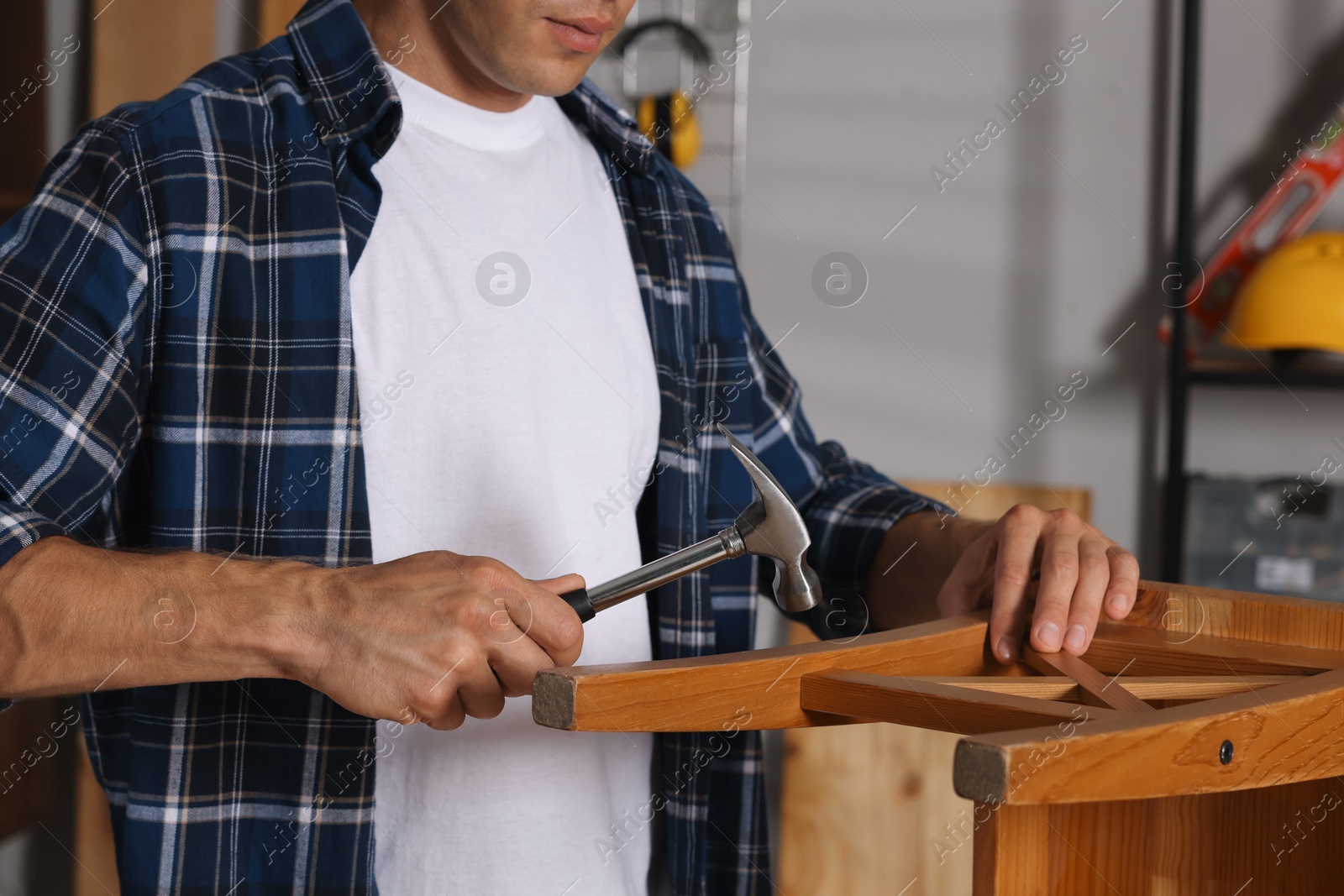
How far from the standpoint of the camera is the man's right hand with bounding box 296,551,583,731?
768 mm

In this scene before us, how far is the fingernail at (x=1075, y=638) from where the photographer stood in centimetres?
91

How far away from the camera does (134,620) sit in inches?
30.9

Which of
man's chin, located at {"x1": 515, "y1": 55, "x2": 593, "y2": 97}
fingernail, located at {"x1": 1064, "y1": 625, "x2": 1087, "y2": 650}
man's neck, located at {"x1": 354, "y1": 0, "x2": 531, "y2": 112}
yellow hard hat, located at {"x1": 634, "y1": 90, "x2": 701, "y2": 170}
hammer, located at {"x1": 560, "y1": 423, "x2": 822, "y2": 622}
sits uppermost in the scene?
yellow hard hat, located at {"x1": 634, "y1": 90, "x2": 701, "y2": 170}

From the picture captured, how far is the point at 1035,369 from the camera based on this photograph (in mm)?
2043

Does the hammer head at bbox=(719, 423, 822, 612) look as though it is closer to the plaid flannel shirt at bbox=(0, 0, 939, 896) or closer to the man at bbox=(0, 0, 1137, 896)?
the man at bbox=(0, 0, 1137, 896)

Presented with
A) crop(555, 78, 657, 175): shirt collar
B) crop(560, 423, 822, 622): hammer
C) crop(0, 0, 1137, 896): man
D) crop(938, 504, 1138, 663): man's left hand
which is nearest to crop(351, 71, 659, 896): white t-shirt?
crop(0, 0, 1137, 896): man

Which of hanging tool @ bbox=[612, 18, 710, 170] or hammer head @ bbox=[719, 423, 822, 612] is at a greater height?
hanging tool @ bbox=[612, 18, 710, 170]

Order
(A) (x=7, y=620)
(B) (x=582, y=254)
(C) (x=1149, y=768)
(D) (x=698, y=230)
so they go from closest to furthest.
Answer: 1. (C) (x=1149, y=768)
2. (A) (x=7, y=620)
3. (B) (x=582, y=254)
4. (D) (x=698, y=230)

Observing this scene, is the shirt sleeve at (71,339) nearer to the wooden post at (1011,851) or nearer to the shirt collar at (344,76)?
the shirt collar at (344,76)

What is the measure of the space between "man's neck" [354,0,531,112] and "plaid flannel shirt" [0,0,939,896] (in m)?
0.06

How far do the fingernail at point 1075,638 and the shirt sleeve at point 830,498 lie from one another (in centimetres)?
29

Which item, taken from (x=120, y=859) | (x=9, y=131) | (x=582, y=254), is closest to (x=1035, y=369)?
(x=582, y=254)

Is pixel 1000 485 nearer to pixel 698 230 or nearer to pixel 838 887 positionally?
pixel 838 887

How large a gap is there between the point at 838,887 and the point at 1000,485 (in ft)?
2.52
